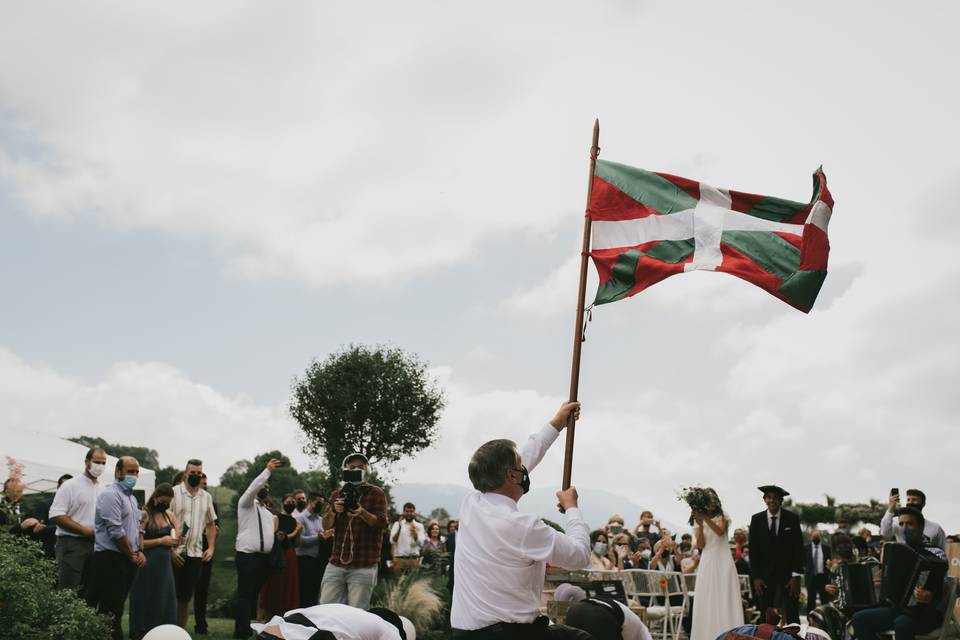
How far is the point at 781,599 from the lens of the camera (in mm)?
10758

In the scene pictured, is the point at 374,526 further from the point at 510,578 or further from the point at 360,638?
the point at 510,578

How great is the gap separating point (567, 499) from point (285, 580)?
8.79 m

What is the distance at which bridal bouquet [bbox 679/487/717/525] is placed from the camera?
11070 mm

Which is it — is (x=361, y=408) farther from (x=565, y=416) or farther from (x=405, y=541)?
(x=565, y=416)

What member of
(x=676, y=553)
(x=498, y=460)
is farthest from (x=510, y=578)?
(x=676, y=553)

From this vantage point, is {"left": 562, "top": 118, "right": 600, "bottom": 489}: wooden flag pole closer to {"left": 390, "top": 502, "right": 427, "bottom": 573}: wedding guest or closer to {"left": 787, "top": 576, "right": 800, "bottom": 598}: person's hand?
{"left": 787, "top": 576, "right": 800, "bottom": 598}: person's hand

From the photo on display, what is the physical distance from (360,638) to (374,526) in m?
4.57

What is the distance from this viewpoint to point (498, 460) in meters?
4.48

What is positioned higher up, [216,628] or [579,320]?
[579,320]

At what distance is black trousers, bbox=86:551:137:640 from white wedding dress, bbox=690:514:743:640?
6581 mm

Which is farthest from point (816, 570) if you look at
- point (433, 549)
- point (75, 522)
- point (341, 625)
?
point (341, 625)

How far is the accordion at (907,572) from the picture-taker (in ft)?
28.7

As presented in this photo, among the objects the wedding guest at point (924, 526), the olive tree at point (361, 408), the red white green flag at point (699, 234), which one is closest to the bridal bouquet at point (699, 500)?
the wedding guest at point (924, 526)

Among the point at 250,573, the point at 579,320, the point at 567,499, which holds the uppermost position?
the point at 579,320
